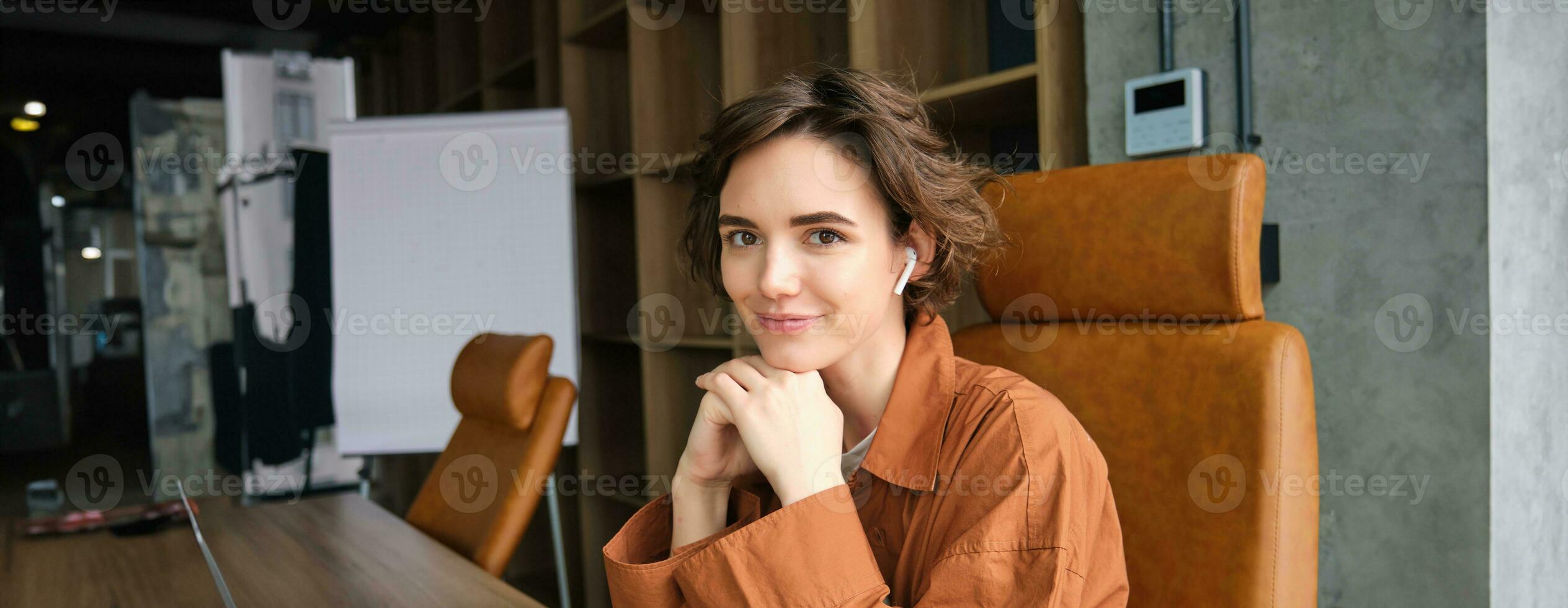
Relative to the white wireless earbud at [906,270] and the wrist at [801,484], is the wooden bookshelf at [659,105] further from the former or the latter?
the wrist at [801,484]

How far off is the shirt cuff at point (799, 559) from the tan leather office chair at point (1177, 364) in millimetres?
412

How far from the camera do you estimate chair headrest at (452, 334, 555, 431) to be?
1.63m

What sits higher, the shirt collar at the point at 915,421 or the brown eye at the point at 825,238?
the brown eye at the point at 825,238

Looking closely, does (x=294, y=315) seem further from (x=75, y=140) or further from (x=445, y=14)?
(x=75, y=140)

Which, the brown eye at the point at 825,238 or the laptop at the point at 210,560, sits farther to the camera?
the laptop at the point at 210,560

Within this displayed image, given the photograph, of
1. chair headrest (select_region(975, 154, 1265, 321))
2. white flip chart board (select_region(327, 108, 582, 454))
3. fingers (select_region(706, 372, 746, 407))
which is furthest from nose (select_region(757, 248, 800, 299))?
white flip chart board (select_region(327, 108, 582, 454))

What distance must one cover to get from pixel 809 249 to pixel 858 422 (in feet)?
0.84

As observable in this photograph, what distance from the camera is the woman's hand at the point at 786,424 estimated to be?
897mm

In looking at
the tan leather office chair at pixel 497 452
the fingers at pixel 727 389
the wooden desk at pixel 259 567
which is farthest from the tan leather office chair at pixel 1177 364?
the tan leather office chair at pixel 497 452

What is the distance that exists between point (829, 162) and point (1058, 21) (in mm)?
839

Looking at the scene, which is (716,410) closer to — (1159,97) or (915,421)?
(915,421)

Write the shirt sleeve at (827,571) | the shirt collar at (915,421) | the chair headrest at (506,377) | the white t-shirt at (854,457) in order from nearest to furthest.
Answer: the shirt sleeve at (827,571), the shirt collar at (915,421), the white t-shirt at (854,457), the chair headrest at (506,377)

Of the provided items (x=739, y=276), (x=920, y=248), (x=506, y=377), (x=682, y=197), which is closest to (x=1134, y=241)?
(x=920, y=248)

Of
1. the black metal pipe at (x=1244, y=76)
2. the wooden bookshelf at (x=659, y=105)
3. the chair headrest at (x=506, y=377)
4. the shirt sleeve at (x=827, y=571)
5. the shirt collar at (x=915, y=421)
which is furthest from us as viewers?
the wooden bookshelf at (x=659, y=105)
